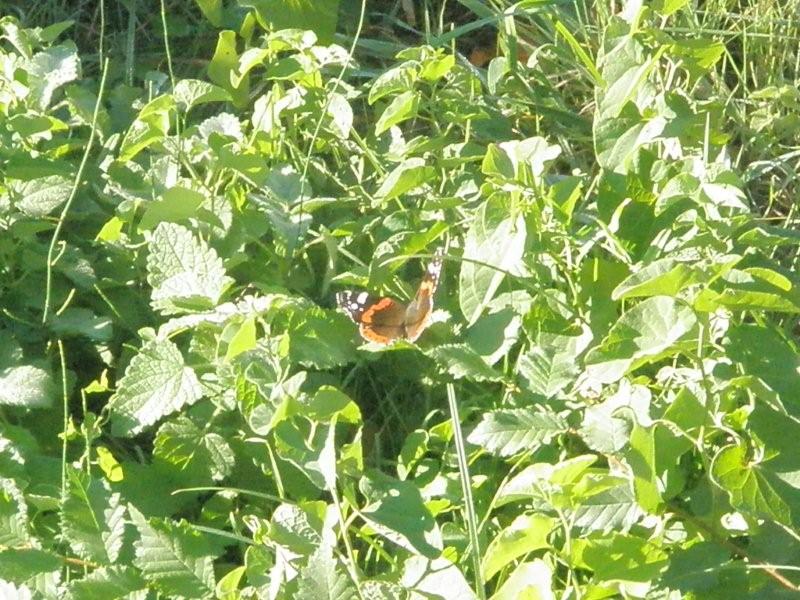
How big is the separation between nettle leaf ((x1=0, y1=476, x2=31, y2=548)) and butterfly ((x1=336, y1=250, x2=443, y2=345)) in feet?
1.75

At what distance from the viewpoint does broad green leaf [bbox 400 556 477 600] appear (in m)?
1.54

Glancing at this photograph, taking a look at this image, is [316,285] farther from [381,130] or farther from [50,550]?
[50,550]

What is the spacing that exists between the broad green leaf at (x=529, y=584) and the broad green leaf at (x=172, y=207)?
82cm

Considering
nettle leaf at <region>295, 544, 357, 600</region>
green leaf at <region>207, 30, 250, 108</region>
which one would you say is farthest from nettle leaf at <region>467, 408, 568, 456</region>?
green leaf at <region>207, 30, 250, 108</region>

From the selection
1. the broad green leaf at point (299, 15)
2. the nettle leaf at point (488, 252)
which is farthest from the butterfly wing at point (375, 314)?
the broad green leaf at point (299, 15)

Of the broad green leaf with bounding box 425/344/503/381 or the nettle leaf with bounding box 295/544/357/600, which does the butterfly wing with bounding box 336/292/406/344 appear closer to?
the broad green leaf with bounding box 425/344/503/381

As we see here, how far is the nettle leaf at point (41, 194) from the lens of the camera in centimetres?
215

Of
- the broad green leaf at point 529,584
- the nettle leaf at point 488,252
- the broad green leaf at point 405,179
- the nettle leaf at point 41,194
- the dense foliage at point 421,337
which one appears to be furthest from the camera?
the nettle leaf at point 41,194

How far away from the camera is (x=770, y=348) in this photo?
1.61 metres

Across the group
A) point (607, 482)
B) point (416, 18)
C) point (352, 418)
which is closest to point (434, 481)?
point (352, 418)

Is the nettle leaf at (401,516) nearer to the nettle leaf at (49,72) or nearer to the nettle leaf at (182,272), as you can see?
the nettle leaf at (182,272)

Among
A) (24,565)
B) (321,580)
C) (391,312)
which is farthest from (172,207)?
(321,580)

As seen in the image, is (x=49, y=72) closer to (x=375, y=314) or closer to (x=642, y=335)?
(x=375, y=314)

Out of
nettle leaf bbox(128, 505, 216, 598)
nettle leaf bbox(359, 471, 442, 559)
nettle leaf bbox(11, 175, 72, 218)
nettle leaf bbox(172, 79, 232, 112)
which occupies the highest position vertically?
nettle leaf bbox(172, 79, 232, 112)
